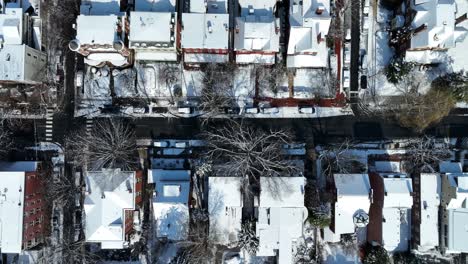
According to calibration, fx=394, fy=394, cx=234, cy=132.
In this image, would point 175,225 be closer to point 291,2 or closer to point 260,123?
point 260,123

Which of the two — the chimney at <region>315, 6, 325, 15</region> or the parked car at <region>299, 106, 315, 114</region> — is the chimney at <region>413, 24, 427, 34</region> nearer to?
the chimney at <region>315, 6, 325, 15</region>

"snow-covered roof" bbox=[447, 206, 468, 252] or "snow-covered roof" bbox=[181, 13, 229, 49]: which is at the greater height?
"snow-covered roof" bbox=[181, 13, 229, 49]

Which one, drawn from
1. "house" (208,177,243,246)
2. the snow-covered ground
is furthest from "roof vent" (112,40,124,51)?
the snow-covered ground

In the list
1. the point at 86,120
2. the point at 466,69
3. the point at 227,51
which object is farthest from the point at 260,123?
the point at 466,69

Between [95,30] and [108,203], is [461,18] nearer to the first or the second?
[95,30]

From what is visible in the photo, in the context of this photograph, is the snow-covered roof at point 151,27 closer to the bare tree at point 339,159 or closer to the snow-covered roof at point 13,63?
the snow-covered roof at point 13,63

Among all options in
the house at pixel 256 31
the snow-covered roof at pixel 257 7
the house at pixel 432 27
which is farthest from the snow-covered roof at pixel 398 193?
the snow-covered roof at pixel 257 7
